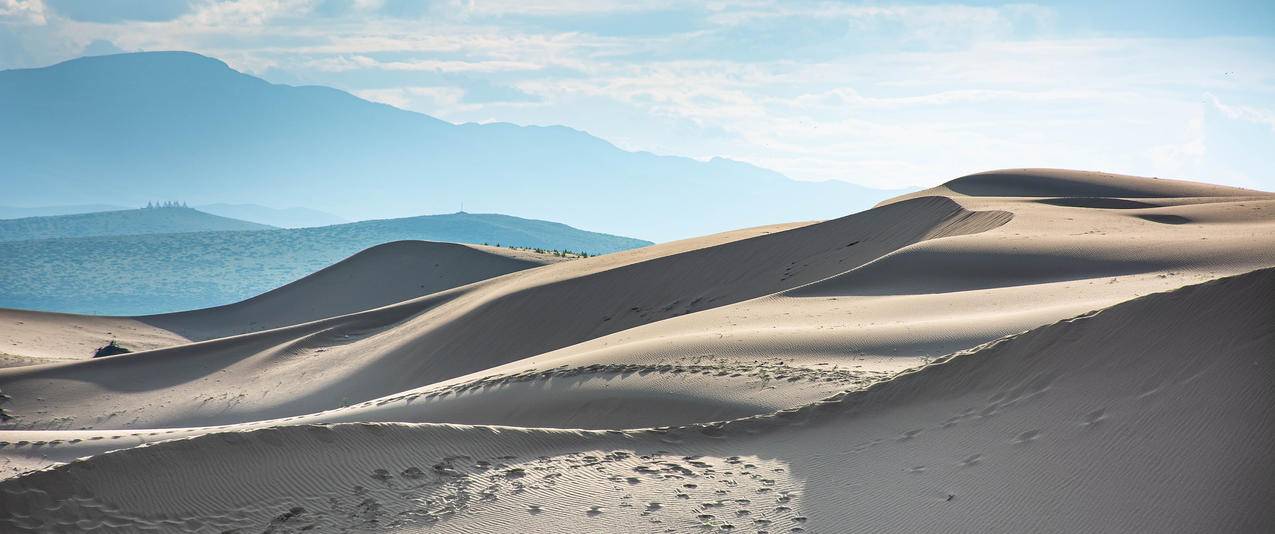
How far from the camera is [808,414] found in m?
7.79

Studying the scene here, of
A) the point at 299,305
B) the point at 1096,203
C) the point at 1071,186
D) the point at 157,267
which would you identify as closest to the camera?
the point at 1096,203

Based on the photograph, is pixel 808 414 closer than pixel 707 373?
Yes

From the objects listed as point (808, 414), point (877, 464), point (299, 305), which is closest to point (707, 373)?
point (808, 414)

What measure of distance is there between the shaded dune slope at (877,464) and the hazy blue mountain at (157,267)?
129080 millimetres

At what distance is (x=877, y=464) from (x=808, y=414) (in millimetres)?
1386

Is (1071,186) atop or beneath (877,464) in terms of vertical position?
atop

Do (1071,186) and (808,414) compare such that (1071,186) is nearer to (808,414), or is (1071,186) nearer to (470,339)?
(470,339)

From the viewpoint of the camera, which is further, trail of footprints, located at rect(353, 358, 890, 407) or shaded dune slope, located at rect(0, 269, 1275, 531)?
trail of footprints, located at rect(353, 358, 890, 407)

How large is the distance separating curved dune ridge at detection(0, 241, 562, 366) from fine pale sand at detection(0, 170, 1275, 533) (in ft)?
44.1

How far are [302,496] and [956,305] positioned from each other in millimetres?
9404

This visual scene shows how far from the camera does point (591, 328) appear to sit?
63.7 ft

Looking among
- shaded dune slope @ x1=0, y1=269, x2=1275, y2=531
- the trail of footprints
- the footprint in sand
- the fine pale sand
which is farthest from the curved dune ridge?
the footprint in sand

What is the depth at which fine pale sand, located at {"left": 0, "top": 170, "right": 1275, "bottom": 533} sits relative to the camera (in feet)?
18.0

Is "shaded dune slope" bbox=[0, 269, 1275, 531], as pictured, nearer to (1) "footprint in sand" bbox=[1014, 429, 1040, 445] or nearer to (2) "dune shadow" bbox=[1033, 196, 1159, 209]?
(1) "footprint in sand" bbox=[1014, 429, 1040, 445]
